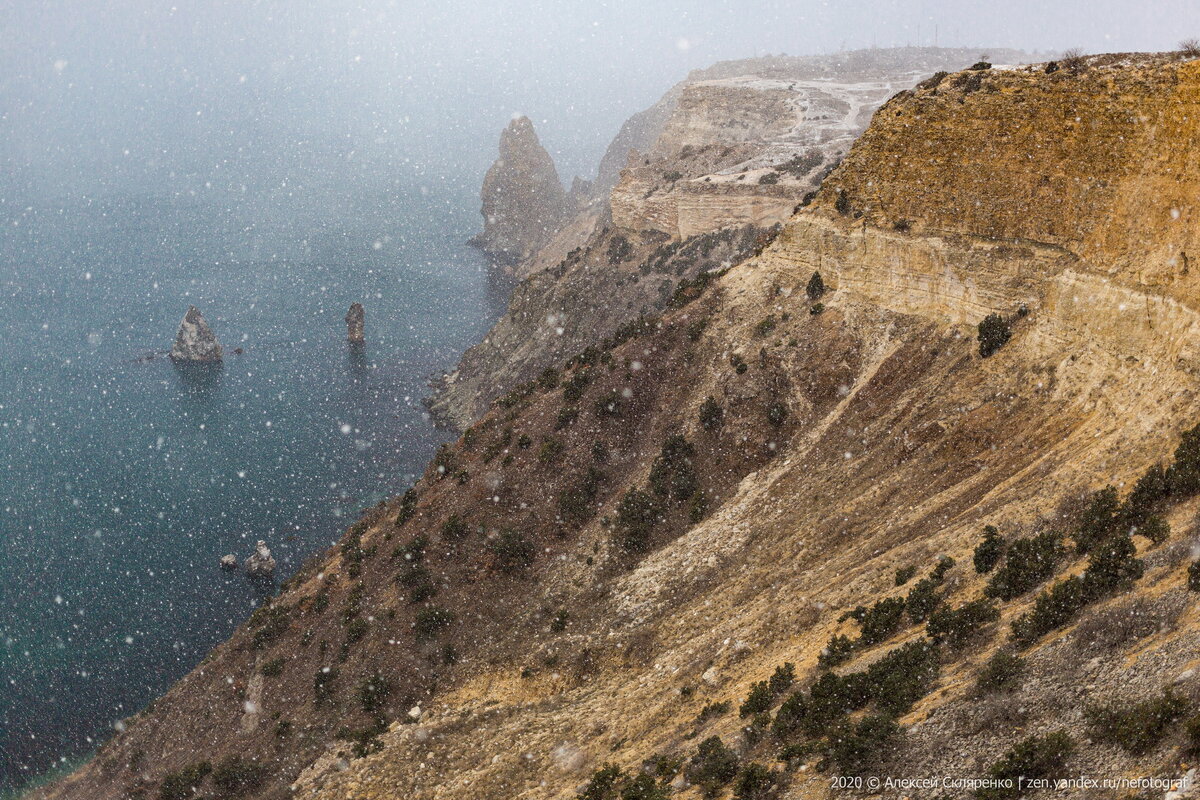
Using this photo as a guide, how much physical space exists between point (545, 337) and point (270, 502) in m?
34.3

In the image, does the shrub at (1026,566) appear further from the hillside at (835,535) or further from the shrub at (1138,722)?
the shrub at (1138,722)

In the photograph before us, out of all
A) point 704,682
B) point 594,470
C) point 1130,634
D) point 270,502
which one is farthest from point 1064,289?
point 270,502

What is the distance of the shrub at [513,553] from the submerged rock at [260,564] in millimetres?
33822

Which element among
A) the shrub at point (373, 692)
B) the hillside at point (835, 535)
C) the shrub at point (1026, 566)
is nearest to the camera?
the hillside at point (835, 535)

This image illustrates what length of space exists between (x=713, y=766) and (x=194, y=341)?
10693cm

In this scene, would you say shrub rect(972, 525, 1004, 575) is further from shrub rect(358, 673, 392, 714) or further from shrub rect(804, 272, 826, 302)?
shrub rect(358, 673, 392, 714)

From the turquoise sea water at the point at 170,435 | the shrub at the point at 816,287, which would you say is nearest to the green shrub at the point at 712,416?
the shrub at the point at 816,287

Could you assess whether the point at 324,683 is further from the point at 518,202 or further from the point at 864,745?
the point at 518,202

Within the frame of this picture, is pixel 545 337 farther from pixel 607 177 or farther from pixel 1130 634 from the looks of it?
pixel 607 177

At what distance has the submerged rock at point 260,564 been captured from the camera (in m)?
61.8

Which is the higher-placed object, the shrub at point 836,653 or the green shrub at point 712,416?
the green shrub at point 712,416

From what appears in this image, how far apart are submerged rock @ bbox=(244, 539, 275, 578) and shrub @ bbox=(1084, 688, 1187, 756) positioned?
6131cm

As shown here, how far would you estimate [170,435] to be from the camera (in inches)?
3420

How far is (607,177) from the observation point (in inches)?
7215
